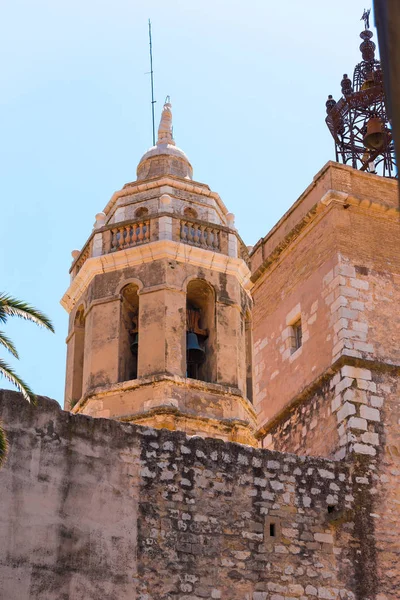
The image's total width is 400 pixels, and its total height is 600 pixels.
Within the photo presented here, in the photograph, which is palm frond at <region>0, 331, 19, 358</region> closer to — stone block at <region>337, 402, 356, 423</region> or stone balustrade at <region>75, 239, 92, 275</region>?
stone block at <region>337, 402, 356, 423</region>

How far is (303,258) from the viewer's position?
1309 centimetres

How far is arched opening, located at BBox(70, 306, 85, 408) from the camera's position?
2567 cm

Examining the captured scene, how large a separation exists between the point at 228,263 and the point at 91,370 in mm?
4511

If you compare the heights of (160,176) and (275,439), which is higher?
(160,176)

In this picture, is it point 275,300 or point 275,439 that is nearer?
point 275,439

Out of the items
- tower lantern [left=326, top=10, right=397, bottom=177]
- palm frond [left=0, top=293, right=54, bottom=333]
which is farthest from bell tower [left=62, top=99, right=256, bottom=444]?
palm frond [left=0, top=293, right=54, bottom=333]

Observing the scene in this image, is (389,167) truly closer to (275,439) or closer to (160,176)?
(275,439)

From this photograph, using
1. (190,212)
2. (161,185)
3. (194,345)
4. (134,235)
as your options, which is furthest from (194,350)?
(161,185)

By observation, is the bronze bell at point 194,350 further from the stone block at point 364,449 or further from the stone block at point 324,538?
the stone block at point 324,538

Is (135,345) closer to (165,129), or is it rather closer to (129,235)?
(129,235)

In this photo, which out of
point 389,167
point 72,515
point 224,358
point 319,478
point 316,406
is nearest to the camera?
point 72,515

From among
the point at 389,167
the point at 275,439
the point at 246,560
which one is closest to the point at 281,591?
the point at 246,560

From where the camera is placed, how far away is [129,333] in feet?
83.3

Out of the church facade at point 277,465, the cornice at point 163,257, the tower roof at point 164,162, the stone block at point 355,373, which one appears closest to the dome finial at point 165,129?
the tower roof at point 164,162
